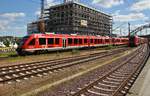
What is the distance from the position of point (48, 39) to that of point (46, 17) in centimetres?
12008

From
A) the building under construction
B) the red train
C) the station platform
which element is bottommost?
the station platform

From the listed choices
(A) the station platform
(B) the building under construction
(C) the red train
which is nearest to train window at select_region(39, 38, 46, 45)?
(C) the red train

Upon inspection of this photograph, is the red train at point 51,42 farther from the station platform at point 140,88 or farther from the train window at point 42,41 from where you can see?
the station platform at point 140,88

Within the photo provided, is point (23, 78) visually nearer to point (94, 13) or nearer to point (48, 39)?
point (48, 39)

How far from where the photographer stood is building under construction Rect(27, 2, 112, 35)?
137 meters

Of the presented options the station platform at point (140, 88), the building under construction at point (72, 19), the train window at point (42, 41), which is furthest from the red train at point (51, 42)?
the building under construction at point (72, 19)

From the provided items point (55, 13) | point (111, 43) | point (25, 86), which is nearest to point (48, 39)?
point (25, 86)

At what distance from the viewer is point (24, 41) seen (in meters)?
30.0

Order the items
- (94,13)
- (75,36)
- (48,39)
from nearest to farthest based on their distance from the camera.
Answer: (48,39) < (75,36) < (94,13)

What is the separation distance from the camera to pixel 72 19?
13600cm

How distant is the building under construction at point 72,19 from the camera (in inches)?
5379

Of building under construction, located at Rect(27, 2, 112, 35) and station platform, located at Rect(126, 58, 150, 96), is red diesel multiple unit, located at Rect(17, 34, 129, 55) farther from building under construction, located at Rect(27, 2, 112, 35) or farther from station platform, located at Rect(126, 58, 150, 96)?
building under construction, located at Rect(27, 2, 112, 35)

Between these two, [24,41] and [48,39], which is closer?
[24,41]

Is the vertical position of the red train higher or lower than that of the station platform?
higher
